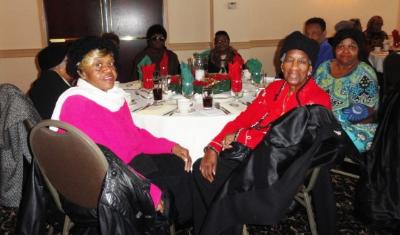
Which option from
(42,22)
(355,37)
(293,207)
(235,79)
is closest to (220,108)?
(235,79)

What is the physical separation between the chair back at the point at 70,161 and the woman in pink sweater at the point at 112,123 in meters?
0.17

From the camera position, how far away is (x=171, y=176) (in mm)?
2021

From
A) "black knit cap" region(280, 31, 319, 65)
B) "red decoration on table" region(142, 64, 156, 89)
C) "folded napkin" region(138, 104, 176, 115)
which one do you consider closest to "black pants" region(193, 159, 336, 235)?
"folded napkin" region(138, 104, 176, 115)

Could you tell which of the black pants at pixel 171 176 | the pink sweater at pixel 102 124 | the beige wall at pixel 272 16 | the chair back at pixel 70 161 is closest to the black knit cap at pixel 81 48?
the pink sweater at pixel 102 124

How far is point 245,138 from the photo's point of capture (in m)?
2.12

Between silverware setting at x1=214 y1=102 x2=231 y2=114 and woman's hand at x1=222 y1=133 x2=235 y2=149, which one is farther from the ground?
silverware setting at x1=214 y1=102 x2=231 y2=114

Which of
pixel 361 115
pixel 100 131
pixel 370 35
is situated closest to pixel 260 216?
pixel 100 131

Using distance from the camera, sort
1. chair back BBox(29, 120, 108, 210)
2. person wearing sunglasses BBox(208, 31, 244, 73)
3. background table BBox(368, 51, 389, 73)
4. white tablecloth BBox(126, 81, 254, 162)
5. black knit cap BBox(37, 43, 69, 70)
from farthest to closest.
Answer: background table BBox(368, 51, 389, 73)
person wearing sunglasses BBox(208, 31, 244, 73)
black knit cap BBox(37, 43, 69, 70)
white tablecloth BBox(126, 81, 254, 162)
chair back BBox(29, 120, 108, 210)

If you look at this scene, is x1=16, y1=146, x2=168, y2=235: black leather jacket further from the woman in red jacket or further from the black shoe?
the black shoe

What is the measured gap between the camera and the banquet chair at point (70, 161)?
1.50 meters

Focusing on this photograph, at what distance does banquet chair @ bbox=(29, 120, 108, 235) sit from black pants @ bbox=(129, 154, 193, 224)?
0.36 m

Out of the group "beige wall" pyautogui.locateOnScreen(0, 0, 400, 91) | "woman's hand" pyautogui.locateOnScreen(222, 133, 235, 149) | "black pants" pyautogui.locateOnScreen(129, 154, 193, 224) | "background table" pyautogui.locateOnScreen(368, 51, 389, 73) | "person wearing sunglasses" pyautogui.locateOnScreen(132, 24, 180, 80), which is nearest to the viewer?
"black pants" pyautogui.locateOnScreen(129, 154, 193, 224)

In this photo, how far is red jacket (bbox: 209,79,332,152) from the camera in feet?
6.75

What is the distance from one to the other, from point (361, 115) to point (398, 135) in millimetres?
604
